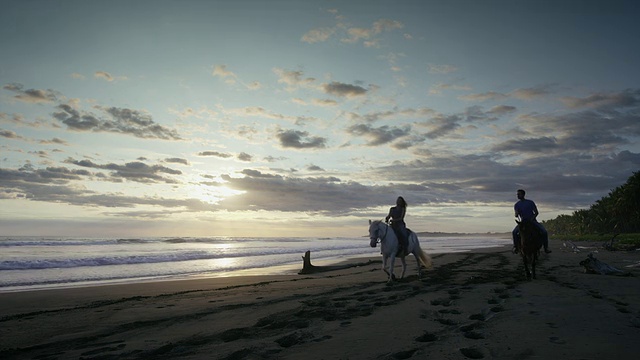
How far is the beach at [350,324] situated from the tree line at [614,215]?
58146 millimetres

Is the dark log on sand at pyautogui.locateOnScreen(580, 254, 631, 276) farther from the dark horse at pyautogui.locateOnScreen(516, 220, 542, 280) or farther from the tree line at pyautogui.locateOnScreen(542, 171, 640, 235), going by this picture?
the tree line at pyautogui.locateOnScreen(542, 171, 640, 235)

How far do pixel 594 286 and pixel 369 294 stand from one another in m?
6.35

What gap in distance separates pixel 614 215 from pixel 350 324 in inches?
3448

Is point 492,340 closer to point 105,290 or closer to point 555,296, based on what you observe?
point 555,296

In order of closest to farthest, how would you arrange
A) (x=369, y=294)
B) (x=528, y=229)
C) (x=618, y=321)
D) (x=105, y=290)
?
(x=618, y=321), (x=369, y=294), (x=528, y=229), (x=105, y=290)

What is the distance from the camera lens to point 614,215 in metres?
71.9

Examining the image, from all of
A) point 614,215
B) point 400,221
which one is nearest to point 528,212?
point 400,221

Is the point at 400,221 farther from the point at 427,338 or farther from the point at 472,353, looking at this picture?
the point at 472,353

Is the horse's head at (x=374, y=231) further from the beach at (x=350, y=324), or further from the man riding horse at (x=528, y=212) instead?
the man riding horse at (x=528, y=212)

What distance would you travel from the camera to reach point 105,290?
13703 millimetres

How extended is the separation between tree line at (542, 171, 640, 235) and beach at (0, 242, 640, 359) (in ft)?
191

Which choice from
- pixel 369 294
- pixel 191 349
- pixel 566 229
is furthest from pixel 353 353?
pixel 566 229

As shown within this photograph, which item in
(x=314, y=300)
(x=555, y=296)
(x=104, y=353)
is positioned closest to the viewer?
(x=104, y=353)

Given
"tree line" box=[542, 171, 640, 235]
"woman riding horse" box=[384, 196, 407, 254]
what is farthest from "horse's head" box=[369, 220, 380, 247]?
"tree line" box=[542, 171, 640, 235]
